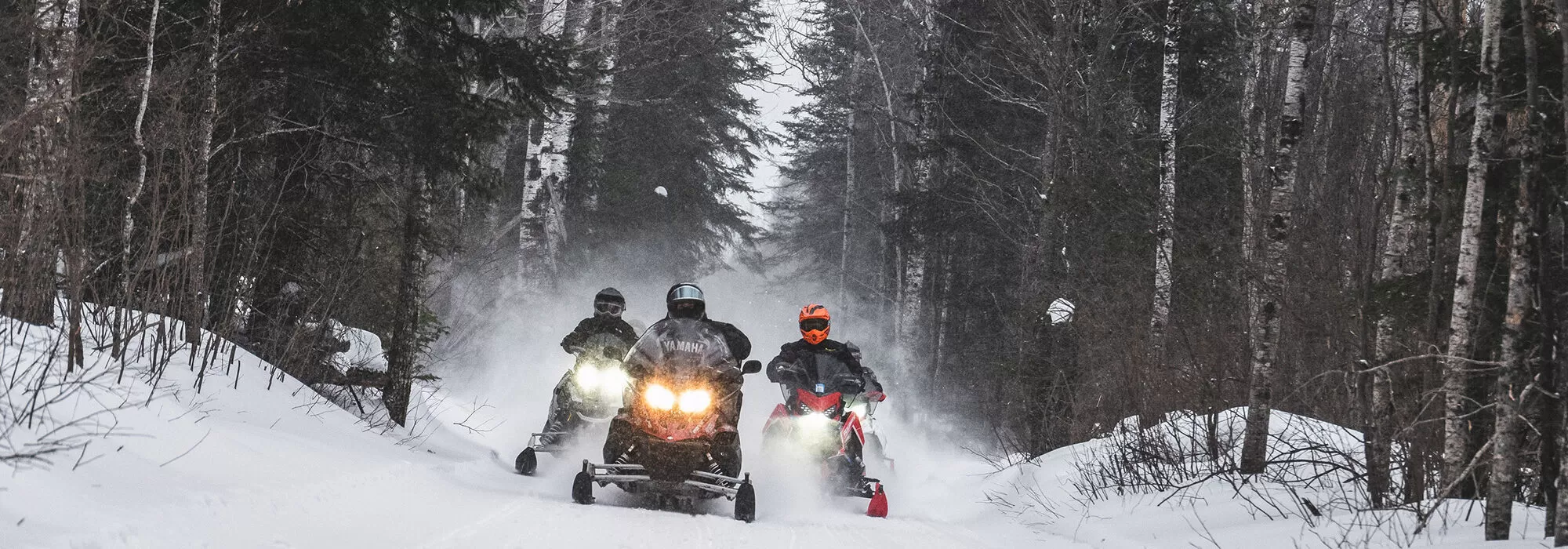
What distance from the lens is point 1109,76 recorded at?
19984 mm

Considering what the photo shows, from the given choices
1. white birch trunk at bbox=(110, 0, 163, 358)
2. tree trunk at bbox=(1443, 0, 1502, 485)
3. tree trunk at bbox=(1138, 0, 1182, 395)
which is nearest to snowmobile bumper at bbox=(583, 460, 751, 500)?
white birch trunk at bbox=(110, 0, 163, 358)

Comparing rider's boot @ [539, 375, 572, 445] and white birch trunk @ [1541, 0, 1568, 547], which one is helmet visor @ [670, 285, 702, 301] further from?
white birch trunk @ [1541, 0, 1568, 547]

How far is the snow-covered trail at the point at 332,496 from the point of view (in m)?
5.11

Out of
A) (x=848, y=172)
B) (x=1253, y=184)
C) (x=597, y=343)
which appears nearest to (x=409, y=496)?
(x=597, y=343)

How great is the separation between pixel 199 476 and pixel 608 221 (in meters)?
27.6

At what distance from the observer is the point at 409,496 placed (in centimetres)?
768

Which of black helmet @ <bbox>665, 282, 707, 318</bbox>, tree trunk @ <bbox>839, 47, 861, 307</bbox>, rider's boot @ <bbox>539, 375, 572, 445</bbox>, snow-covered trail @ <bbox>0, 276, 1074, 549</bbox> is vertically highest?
tree trunk @ <bbox>839, 47, 861, 307</bbox>

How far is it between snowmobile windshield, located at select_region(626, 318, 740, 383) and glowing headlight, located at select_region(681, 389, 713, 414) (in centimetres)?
10

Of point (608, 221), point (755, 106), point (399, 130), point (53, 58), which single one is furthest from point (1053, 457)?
point (755, 106)

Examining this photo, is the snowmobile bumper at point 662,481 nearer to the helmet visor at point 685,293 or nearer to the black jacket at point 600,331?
the helmet visor at point 685,293

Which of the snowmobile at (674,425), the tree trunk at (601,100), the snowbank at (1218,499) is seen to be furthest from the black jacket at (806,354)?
the tree trunk at (601,100)

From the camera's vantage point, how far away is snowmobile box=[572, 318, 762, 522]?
902cm

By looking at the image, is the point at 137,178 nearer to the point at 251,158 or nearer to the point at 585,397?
the point at 251,158

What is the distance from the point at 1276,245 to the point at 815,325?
448 cm
